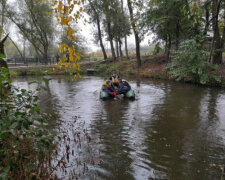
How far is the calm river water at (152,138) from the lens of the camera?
11.8 ft

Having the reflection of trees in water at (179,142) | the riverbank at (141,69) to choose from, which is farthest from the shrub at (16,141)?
the riverbank at (141,69)

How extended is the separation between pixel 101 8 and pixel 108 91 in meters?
14.2

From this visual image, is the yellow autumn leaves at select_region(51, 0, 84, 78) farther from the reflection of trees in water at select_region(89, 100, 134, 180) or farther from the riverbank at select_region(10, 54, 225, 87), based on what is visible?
the riverbank at select_region(10, 54, 225, 87)

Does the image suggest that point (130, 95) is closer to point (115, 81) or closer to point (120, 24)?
point (115, 81)

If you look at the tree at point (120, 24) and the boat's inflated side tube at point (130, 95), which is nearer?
the boat's inflated side tube at point (130, 95)

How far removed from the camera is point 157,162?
3.87m

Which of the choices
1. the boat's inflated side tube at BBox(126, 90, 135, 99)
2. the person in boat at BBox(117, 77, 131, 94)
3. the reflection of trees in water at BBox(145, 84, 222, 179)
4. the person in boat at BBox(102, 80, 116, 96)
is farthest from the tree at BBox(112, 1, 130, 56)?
the reflection of trees in water at BBox(145, 84, 222, 179)

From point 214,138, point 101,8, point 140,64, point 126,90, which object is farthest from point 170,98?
point 101,8

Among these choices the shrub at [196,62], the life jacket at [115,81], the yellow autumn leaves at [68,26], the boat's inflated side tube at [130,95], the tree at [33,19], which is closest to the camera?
the yellow autumn leaves at [68,26]

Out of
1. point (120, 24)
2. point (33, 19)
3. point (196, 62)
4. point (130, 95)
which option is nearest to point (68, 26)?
point (130, 95)

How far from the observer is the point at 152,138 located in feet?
16.5

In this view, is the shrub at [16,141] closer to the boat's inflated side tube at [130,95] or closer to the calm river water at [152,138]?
the calm river water at [152,138]

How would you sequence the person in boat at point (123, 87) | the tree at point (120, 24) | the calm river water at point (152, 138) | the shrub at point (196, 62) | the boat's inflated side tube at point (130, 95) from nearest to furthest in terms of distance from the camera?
the calm river water at point (152, 138) → the boat's inflated side tube at point (130, 95) → the person in boat at point (123, 87) → the shrub at point (196, 62) → the tree at point (120, 24)

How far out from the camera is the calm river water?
3.61m
